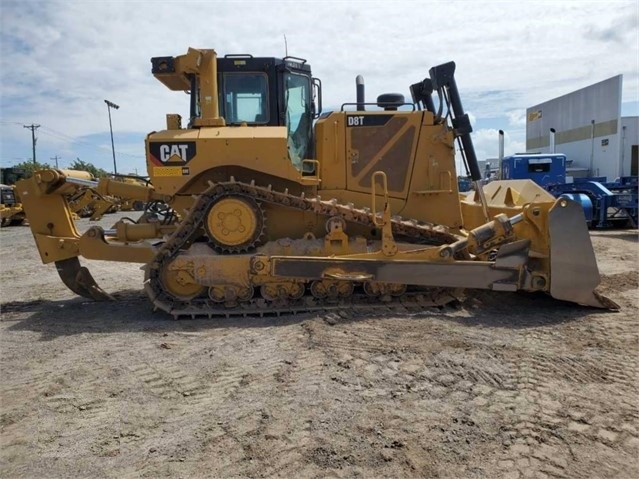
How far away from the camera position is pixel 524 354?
4527 mm

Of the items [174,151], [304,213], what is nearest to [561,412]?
[304,213]

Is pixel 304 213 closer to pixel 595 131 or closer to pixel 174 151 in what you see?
pixel 174 151

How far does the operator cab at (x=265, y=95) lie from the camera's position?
6.57 m

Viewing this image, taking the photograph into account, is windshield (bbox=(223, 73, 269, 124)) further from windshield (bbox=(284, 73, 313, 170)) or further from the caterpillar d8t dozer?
windshield (bbox=(284, 73, 313, 170))

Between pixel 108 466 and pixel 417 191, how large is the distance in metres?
4.68

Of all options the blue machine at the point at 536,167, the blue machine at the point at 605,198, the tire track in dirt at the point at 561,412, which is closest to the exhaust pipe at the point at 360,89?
the tire track in dirt at the point at 561,412

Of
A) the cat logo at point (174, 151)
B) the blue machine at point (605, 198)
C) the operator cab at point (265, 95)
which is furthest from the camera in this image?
the blue machine at point (605, 198)

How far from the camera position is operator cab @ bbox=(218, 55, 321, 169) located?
6.57 m

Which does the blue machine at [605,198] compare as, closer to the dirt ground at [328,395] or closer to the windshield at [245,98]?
the dirt ground at [328,395]

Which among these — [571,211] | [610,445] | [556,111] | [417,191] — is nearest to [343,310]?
[417,191]

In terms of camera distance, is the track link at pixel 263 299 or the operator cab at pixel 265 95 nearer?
the track link at pixel 263 299

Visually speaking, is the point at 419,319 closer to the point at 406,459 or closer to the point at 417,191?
the point at 417,191

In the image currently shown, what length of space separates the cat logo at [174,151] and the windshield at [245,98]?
36.0 inches

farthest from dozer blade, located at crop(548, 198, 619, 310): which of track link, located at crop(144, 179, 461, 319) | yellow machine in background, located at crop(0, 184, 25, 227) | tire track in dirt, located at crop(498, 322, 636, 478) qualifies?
yellow machine in background, located at crop(0, 184, 25, 227)
